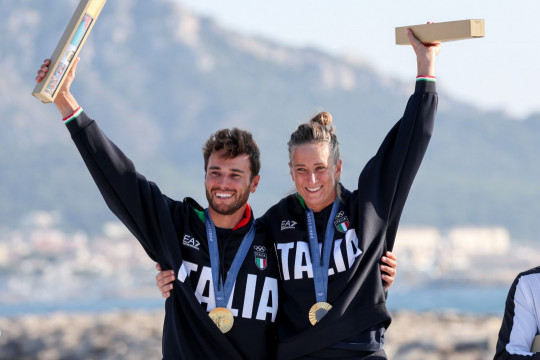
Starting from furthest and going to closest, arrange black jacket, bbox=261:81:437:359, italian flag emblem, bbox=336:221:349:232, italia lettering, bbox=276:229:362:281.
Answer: italian flag emblem, bbox=336:221:349:232
italia lettering, bbox=276:229:362:281
black jacket, bbox=261:81:437:359

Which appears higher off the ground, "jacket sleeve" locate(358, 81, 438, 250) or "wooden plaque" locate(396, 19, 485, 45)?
"wooden plaque" locate(396, 19, 485, 45)

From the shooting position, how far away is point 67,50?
203 inches

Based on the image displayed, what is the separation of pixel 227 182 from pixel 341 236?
708 mm

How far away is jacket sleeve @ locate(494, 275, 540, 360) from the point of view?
4426mm

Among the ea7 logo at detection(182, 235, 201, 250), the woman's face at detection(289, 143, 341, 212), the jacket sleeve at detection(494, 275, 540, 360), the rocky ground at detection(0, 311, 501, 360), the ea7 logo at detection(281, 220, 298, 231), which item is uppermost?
the rocky ground at detection(0, 311, 501, 360)

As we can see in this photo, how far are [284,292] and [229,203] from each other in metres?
0.59

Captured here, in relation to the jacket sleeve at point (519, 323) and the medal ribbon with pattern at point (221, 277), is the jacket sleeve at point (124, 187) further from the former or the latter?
the jacket sleeve at point (519, 323)

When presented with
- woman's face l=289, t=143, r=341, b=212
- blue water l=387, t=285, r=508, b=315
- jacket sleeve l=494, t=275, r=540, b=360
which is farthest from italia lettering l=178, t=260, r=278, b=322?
blue water l=387, t=285, r=508, b=315

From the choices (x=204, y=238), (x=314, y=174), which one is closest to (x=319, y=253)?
(x=314, y=174)

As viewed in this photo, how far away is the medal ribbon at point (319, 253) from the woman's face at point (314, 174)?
0.08 meters

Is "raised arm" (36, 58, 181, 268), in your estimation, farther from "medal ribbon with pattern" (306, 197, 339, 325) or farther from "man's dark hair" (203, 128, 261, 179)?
"medal ribbon with pattern" (306, 197, 339, 325)

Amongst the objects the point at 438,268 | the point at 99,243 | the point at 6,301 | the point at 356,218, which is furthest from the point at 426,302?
the point at 356,218

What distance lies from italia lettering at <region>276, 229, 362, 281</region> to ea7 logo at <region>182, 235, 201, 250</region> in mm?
479

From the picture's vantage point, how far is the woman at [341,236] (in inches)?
198
